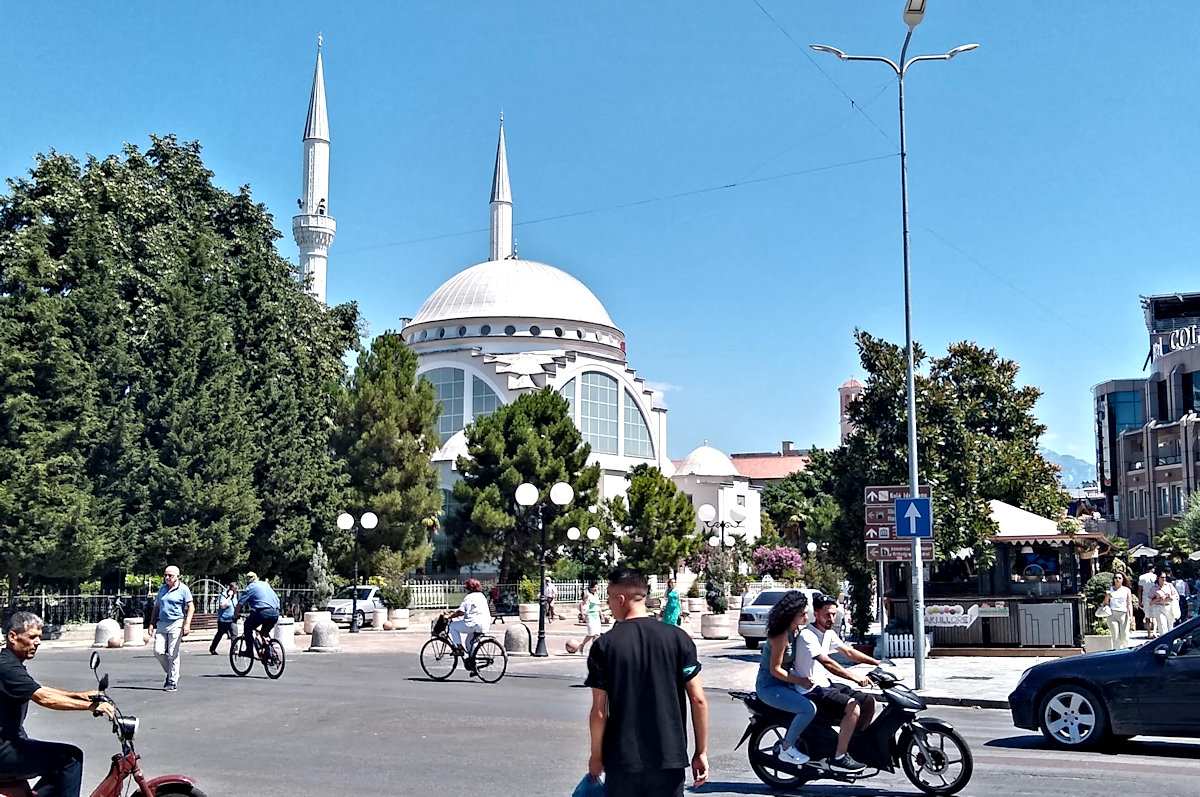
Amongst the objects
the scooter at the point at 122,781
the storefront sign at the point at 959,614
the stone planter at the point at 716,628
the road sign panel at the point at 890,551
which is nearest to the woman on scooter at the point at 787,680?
the scooter at the point at 122,781

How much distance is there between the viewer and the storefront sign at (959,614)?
69.9 feet

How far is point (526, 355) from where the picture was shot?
73.0 m

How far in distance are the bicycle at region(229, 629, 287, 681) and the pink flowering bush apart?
144 feet

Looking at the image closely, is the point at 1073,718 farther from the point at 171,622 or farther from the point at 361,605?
the point at 361,605

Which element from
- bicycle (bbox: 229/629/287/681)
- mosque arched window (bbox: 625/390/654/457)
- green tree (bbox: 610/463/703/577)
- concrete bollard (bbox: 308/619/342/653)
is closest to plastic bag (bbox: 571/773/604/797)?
bicycle (bbox: 229/629/287/681)

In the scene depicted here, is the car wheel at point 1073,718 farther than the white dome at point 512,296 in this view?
No

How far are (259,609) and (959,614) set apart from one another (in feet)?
39.0

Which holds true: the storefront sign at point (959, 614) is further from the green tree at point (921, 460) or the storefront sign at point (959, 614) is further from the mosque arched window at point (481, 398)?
the mosque arched window at point (481, 398)

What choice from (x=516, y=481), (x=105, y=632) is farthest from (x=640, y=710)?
(x=516, y=481)

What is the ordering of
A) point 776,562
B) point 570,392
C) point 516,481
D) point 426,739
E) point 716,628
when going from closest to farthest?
point 426,739, point 716,628, point 516,481, point 776,562, point 570,392

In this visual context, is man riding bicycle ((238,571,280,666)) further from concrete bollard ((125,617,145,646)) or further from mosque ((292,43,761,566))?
mosque ((292,43,761,566))

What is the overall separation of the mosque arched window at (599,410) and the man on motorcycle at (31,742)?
61.9 meters

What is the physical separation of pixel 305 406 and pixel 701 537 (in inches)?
793

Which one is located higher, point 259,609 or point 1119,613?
point 259,609
